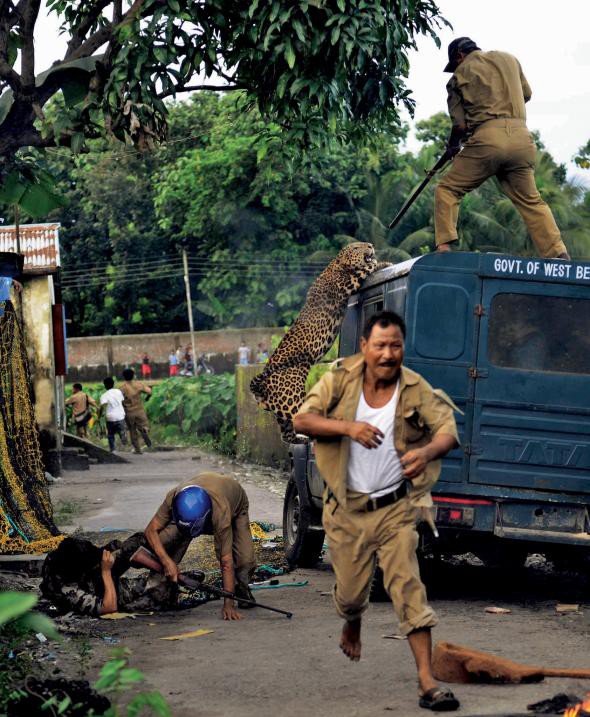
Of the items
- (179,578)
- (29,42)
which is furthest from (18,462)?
(29,42)

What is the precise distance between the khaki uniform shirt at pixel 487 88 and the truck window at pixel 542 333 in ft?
6.38

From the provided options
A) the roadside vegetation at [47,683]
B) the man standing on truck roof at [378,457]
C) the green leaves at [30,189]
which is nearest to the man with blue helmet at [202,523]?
the roadside vegetation at [47,683]

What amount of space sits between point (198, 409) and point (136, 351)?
49.2 ft

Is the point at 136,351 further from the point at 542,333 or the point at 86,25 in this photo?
the point at 542,333

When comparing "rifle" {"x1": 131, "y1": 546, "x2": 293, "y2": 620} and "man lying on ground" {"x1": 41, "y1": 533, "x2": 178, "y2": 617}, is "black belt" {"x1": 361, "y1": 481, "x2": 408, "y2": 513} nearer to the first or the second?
"rifle" {"x1": 131, "y1": 546, "x2": 293, "y2": 620}

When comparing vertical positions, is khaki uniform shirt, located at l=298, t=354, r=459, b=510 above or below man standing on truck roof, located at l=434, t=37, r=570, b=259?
below

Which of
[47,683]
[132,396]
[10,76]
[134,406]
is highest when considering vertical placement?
[10,76]

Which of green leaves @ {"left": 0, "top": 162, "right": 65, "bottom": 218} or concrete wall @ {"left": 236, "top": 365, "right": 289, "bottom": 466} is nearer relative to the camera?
green leaves @ {"left": 0, "top": 162, "right": 65, "bottom": 218}

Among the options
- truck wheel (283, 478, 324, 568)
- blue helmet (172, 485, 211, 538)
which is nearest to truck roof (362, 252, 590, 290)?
blue helmet (172, 485, 211, 538)

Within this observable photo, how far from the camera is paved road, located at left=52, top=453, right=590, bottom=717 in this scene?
5668 mm

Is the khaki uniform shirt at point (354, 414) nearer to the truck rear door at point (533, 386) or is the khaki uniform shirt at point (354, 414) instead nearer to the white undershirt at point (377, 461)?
the white undershirt at point (377, 461)

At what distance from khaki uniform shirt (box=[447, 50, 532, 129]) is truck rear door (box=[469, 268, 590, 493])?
5.84 feet

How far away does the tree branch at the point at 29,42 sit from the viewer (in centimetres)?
939

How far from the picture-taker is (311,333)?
12281mm
